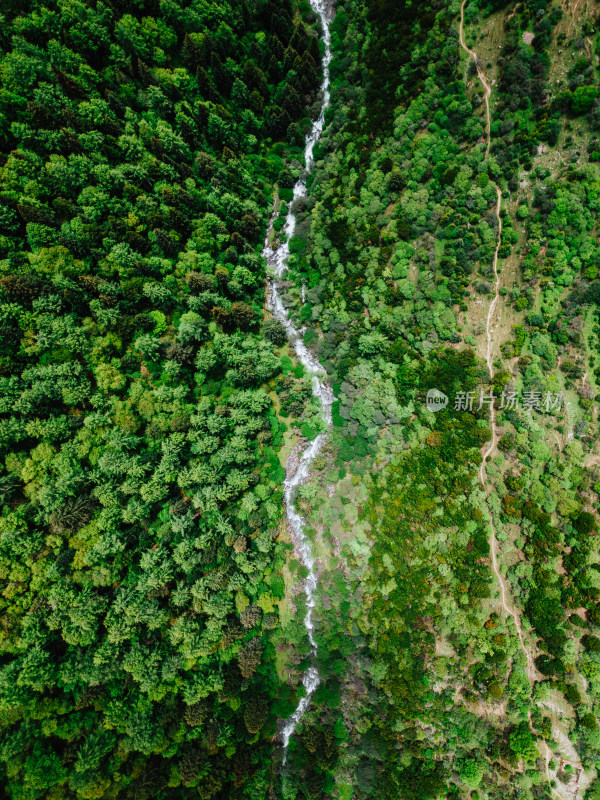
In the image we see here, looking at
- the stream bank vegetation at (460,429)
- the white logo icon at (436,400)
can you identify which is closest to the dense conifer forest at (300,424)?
the stream bank vegetation at (460,429)

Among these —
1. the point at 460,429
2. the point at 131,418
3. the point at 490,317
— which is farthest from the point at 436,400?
the point at 131,418

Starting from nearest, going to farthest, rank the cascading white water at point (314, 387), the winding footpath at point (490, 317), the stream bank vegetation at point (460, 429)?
the stream bank vegetation at point (460, 429), the winding footpath at point (490, 317), the cascading white water at point (314, 387)

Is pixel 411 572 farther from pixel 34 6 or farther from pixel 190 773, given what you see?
pixel 34 6

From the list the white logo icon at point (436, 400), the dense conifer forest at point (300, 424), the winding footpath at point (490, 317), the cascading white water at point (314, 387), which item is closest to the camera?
the dense conifer forest at point (300, 424)

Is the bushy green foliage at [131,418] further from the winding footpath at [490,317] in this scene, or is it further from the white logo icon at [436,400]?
the winding footpath at [490,317]

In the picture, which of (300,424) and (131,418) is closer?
(131,418)

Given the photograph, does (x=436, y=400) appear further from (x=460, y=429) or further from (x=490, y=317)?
(x=490, y=317)
